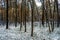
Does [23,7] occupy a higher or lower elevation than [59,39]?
higher

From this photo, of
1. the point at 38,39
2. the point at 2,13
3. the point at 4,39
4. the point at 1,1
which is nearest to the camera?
the point at 4,39

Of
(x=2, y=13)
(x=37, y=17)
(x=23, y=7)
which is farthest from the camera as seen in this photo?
(x=37, y=17)

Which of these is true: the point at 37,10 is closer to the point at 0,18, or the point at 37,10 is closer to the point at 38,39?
the point at 0,18

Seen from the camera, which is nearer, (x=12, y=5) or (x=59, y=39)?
(x=59, y=39)

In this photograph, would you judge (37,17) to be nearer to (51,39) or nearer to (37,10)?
(37,10)

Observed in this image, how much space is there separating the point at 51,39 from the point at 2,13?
952 inches

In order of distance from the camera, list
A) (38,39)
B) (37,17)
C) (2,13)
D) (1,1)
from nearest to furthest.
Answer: (38,39) → (1,1) → (2,13) → (37,17)

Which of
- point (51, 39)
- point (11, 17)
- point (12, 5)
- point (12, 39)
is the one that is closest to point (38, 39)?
point (51, 39)

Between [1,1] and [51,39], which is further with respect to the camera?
[1,1]

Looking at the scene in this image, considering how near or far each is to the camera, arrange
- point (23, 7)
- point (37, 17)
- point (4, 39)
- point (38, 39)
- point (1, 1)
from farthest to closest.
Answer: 1. point (37, 17)
2. point (1, 1)
3. point (23, 7)
4. point (38, 39)
5. point (4, 39)

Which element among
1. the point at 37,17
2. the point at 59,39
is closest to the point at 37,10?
the point at 37,17

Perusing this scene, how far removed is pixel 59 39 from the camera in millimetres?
18047

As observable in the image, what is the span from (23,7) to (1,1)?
11.5m

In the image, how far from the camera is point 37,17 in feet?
142
